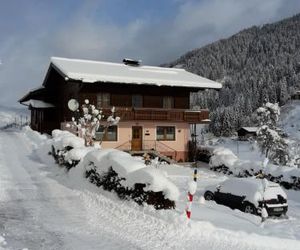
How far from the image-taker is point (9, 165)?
21234 mm

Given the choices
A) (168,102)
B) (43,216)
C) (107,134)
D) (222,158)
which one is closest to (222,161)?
(222,158)

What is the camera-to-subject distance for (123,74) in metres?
34.4

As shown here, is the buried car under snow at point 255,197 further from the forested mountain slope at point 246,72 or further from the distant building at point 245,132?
the forested mountain slope at point 246,72

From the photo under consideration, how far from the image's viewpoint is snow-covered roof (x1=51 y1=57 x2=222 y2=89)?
31625mm

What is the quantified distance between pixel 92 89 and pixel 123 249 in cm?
2485

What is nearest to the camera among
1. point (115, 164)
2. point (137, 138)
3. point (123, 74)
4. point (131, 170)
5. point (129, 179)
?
point (129, 179)

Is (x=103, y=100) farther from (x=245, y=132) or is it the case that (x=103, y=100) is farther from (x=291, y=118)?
(x=291, y=118)

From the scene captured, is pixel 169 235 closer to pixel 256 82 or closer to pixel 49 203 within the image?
pixel 49 203

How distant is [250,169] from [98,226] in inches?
722

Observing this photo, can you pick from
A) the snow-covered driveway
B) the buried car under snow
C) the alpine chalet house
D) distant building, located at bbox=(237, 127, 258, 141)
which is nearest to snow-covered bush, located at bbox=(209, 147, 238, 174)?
the alpine chalet house

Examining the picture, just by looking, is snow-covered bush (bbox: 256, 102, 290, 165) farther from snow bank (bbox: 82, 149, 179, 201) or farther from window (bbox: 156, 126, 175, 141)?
snow bank (bbox: 82, 149, 179, 201)

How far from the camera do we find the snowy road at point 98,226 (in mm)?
9641

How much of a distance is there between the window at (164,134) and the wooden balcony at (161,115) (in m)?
1.06

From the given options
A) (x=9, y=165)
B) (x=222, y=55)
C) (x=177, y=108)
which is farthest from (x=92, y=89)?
(x=222, y=55)
